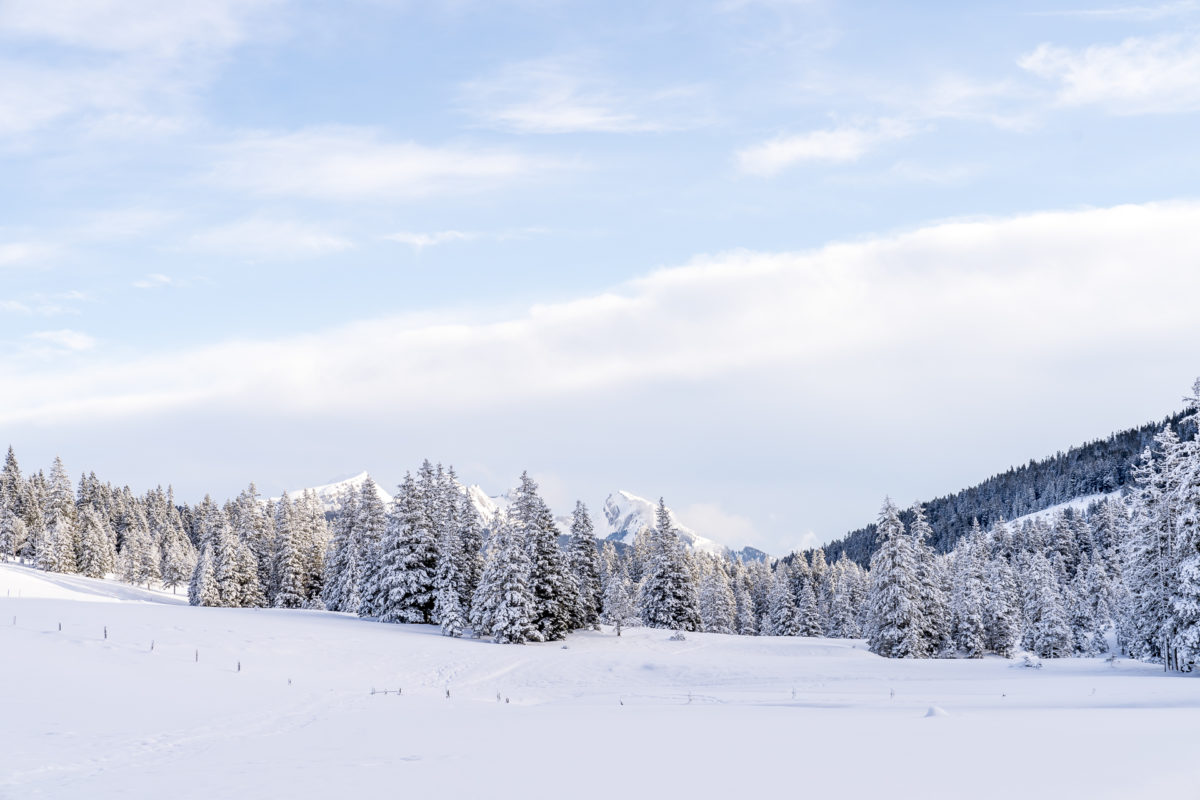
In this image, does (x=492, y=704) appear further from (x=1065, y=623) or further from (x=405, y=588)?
(x=1065, y=623)

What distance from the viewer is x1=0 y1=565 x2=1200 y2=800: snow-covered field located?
45.7 ft

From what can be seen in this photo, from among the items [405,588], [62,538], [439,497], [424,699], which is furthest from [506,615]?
[62,538]

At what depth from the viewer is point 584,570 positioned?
71.0 m

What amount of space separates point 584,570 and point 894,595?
1032 inches

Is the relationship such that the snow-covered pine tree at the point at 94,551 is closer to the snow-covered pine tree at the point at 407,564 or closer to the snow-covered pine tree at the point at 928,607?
the snow-covered pine tree at the point at 407,564

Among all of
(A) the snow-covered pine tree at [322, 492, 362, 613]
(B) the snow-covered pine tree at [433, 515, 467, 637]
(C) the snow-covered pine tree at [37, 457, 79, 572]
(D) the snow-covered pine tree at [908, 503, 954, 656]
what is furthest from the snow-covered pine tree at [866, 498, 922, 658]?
(C) the snow-covered pine tree at [37, 457, 79, 572]

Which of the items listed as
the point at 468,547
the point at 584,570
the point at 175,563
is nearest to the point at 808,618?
the point at 584,570

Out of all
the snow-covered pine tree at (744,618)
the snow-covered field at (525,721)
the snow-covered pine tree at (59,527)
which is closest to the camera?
the snow-covered field at (525,721)

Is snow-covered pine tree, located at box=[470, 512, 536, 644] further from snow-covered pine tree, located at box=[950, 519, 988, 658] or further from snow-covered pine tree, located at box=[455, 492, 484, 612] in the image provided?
snow-covered pine tree, located at box=[950, 519, 988, 658]

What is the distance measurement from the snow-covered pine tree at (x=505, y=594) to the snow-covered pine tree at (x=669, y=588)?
21.9 metres

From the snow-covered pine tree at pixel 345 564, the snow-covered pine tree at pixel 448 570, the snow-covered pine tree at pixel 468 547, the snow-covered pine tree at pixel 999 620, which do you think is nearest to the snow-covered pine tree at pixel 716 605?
the snow-covered pine tree at pixel 999 620

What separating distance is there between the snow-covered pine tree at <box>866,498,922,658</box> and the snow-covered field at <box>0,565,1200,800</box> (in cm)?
671

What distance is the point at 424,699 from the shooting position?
33094 millimetres

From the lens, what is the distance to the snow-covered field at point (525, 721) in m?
13.9
